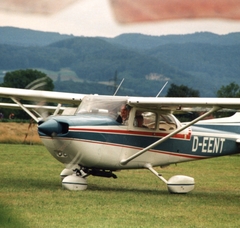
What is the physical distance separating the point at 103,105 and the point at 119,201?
7.82 ft

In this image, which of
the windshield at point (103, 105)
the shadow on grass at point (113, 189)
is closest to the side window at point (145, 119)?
the windshield at point (103, 105)

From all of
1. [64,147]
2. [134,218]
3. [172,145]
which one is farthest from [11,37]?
[172,145]

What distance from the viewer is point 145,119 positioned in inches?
457

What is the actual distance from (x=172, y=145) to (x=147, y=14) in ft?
33.5

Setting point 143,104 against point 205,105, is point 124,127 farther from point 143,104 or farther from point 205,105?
point 205,105

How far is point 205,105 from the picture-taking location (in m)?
10.5

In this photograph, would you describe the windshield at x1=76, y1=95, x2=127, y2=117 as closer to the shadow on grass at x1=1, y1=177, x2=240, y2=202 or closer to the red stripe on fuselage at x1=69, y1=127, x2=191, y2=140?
the red stripe on fuselage at x1=69, y1=127, x2=191, y2=140

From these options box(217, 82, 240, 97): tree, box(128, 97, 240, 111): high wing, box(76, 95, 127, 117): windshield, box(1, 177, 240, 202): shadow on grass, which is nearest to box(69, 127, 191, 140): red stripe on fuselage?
box(76, 95, 127, 117): windshield

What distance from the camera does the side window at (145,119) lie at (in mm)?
11391

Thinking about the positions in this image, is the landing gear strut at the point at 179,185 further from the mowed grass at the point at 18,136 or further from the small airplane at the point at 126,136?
the mowed grass at the point at 18,136

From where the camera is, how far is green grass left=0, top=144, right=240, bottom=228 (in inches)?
284

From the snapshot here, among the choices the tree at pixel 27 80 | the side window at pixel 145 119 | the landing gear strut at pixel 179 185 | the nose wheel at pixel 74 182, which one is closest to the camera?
the tree at pixel 27 80

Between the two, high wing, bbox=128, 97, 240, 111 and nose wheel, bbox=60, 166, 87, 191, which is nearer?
high wing, bbox=128, 97, 240, 111

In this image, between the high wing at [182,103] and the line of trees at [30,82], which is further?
the high wing at [182,103]
